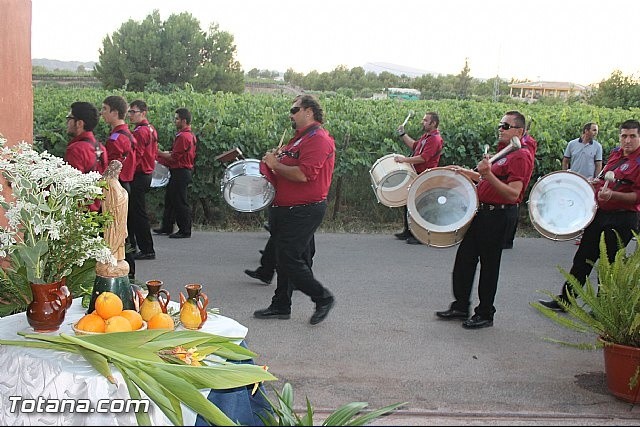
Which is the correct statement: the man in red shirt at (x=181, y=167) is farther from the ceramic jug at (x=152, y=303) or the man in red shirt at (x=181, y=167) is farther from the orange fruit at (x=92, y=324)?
the orange fruit at (x=92, y=324)

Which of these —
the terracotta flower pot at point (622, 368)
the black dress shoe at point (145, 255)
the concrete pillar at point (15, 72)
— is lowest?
the black dress shoe at point (145, 255)

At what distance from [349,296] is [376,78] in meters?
47.1

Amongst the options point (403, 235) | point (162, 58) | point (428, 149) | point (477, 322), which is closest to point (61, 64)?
point (162, 58)

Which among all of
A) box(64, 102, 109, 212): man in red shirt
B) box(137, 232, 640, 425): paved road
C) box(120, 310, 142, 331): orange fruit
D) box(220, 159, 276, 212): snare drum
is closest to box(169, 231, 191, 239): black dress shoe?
box(137, 232, 640, 425): paved road

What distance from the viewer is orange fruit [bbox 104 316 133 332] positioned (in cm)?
317

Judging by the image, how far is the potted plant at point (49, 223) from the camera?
10.4 ft

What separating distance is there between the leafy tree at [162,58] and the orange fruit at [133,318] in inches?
2125

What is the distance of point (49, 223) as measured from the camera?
321 cm

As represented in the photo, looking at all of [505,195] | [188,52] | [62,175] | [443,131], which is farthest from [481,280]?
[188,52]

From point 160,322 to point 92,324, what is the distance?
32 centimetres

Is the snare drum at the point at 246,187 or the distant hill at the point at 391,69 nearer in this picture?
the snare drum at the point at 246,187

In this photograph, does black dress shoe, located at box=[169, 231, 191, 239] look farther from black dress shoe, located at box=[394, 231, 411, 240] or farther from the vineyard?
black dress shoe, located at box=[394, 231, 411, 240]

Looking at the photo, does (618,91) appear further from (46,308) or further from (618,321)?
(46,308)

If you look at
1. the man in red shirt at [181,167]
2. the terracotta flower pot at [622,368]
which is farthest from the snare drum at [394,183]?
the terracotta flower pot at [622,368]
